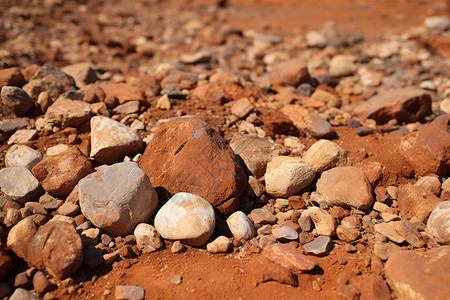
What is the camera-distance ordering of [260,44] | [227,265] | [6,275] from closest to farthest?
[6,275], [227,265], [260,44]

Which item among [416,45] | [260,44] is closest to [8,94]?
[260,44]

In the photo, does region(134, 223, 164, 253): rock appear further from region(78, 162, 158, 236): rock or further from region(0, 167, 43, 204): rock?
region(0, 167, 43, 204): rock

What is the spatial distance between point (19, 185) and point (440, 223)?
135 inches

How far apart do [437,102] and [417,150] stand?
198 centimetres

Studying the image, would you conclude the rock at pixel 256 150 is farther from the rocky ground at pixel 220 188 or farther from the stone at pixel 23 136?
the stone at pixel 23 136

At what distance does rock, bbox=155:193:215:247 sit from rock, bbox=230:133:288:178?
792 mm

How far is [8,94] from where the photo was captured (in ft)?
11.3

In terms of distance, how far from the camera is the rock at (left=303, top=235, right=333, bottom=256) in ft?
7.79

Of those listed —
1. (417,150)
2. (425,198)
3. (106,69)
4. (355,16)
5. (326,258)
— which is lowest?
(326,258)

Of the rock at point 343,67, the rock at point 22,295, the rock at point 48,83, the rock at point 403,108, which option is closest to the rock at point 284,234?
the rock at point 22,295

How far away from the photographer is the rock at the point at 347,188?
2.74 meters

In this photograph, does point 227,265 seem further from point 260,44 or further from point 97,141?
point 260,44

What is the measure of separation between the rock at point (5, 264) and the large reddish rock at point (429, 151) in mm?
3513

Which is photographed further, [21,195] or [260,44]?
[260,44]
